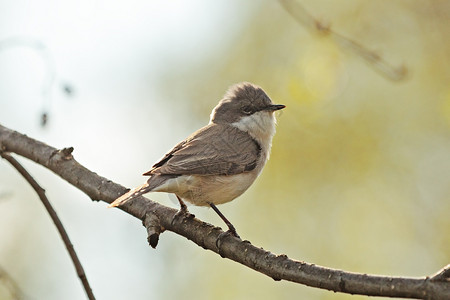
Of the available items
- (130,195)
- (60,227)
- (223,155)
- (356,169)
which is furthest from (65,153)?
(356,169)

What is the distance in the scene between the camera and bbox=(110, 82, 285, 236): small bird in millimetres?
5418

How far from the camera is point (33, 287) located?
9.55 m

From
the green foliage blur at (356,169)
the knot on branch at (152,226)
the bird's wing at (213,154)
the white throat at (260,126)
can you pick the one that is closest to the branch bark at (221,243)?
the knot on branch at (152,226)

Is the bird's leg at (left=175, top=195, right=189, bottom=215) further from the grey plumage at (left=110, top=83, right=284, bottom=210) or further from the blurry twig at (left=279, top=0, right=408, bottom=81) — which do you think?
the blurry twig at (left=279, top=0, right=408, bottom=81)

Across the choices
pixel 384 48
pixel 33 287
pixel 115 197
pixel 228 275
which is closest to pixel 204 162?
pixel 115 197

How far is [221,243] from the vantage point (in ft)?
14.7

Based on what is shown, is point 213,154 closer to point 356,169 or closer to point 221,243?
point 221,243

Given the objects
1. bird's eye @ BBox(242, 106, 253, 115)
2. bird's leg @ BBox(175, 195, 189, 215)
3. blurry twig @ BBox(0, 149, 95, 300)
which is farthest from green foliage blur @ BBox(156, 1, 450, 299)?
blurry twig @ BBox(0, 149, 95, 300)

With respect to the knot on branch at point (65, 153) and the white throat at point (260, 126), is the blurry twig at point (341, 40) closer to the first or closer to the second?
the white throat at point (260, 126)

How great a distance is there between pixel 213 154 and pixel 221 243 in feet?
5.57

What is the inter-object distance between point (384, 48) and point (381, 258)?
2.78m

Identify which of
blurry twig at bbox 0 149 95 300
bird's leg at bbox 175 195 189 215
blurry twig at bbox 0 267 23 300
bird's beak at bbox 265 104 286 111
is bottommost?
blurry twig at bbox 0 267 23 300

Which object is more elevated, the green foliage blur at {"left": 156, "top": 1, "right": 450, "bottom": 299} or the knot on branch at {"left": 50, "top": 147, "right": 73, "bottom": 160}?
the green foliage blur at {"left": 156, "top": 1, "right": 450, "bottom": 299}

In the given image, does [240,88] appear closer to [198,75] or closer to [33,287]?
[198,75]
